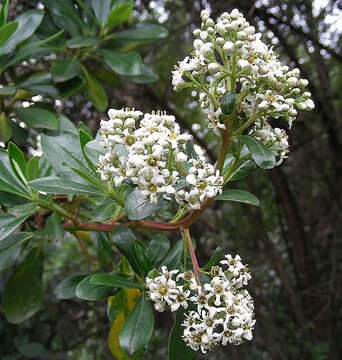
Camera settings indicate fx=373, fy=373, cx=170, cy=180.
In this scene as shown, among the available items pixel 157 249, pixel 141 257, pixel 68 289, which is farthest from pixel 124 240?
pixel 68 289

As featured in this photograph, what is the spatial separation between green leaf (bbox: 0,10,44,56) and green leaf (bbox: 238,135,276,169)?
1077 mm

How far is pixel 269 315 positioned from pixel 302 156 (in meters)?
1.56

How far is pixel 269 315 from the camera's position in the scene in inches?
120

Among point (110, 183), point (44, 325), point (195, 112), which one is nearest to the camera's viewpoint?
point (110, 183)

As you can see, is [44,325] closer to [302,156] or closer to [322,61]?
[302,156]

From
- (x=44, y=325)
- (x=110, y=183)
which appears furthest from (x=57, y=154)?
(x=44, y=325)

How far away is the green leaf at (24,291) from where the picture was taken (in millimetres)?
1506

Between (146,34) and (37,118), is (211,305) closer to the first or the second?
(37,118)

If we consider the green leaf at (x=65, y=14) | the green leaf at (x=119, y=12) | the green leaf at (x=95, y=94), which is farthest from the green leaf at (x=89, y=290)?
the green leaf at (x=65, y=14)

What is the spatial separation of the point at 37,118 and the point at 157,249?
789 mm

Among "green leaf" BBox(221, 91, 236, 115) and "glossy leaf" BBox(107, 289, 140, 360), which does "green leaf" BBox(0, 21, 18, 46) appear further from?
"glossy leaf" BBox(107, 289, 140, 360)

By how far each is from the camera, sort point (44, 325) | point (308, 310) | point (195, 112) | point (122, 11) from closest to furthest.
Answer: point (122, 11) < point (44, 325) < point (308, 310) < point (195, 112)

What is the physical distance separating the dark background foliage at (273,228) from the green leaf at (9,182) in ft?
4.08

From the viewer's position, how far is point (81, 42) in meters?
1.72
